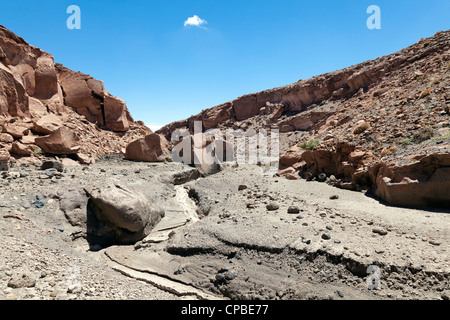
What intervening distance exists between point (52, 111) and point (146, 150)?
4190 mm

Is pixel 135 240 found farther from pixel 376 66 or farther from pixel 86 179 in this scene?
pixel 376 66

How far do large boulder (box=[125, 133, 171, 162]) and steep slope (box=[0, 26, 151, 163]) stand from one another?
1.58 metres

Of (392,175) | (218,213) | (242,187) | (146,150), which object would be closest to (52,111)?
(146,150)

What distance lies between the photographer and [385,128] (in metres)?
8.51

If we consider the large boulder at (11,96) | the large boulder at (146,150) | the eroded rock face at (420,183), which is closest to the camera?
the eroded rock face at (420,183)

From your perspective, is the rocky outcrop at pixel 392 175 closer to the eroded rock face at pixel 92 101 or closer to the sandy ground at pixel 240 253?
the sandy ground at pixel 240 253

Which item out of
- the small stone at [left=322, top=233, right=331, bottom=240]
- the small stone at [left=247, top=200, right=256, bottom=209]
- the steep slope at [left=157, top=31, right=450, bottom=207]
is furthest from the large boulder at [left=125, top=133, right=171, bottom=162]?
the small stone at [left=322, top=233, right=331, bottom=240]

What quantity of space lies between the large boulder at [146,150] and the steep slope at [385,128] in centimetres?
560

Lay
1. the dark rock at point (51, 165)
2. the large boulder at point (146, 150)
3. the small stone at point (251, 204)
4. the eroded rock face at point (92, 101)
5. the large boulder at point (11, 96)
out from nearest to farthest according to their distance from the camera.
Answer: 1. the small stone at point (251, 204)
2. the dark rock at point (51, 165)
3. the large boulder at point (11, 96)
4. the large boulder at point (146, 150)
5. the eroded rock face at point (92, 101)

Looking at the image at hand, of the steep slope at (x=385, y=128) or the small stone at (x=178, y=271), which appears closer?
the small stone at (x=178, y=271)

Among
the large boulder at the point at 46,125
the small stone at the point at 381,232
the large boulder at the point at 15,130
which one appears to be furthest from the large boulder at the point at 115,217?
the large boulder at the point at 46,125

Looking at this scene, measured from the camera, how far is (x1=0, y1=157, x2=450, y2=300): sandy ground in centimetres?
310

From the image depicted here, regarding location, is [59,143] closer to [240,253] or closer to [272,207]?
[272,207]

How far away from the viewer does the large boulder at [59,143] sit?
8242 millimetres
